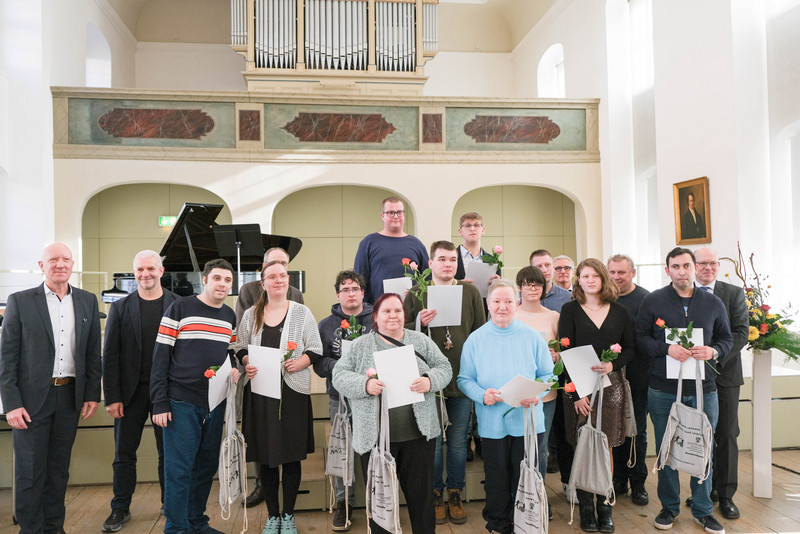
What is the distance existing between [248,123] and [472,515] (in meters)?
5.98

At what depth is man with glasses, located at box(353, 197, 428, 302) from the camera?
3865mm

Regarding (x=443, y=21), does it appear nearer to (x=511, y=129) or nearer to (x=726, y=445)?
(x=511, y=129)

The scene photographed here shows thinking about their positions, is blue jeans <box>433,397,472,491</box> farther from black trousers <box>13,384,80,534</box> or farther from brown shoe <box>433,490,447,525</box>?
black trousers <box>13,384,80,534</box>

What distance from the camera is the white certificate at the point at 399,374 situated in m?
2.78

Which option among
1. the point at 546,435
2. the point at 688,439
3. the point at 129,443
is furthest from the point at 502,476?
the point at 129,443

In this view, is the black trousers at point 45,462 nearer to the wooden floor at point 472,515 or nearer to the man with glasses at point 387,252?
the wooden floor at point 472,515

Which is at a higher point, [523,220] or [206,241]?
[523,220]

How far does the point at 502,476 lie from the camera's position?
304 centimetres

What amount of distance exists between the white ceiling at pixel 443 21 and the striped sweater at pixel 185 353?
8.50 metres

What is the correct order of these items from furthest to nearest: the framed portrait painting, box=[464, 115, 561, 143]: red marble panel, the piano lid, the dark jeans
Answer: box=[464, 115, 561, 143]: red marble panel
the framed portrait painting
the piano lid
the dark jeans

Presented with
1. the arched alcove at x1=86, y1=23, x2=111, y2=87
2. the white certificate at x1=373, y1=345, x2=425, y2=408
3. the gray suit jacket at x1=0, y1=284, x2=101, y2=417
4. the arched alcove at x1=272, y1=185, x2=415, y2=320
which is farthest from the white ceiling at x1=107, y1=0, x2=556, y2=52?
the white certificate at x1=373, y1=345, x2=425, y2=408

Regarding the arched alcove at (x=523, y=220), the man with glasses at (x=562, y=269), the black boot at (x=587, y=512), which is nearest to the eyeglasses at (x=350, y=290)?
the man with glasses at (x=562, y=269)

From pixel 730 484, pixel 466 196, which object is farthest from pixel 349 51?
pixel 730 484

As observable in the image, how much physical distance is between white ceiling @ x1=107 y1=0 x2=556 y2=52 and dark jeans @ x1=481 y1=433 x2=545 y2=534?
856 centimetres
